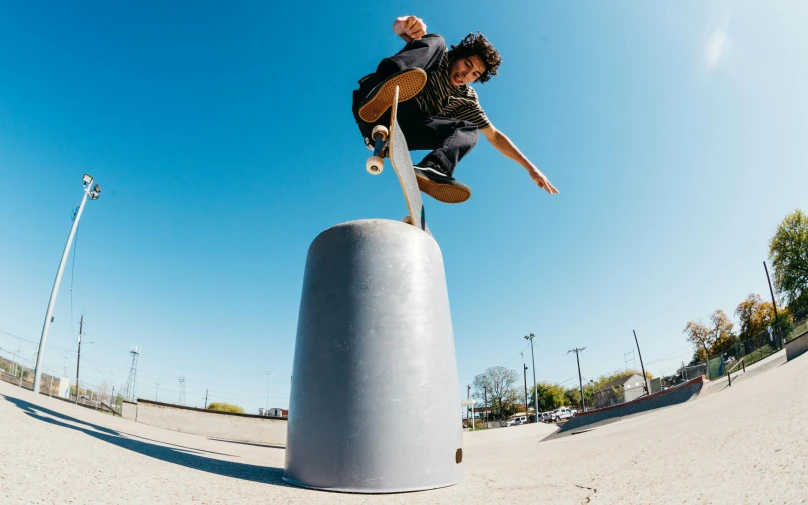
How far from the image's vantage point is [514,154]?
3799 mm

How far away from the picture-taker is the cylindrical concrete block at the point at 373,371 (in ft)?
6.30

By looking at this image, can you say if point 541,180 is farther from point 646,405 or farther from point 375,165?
point 646,405

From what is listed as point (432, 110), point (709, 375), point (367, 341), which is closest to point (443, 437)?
point (367, 341)

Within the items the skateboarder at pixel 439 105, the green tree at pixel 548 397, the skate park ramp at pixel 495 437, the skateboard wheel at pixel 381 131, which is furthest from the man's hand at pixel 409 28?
Result: the green tree at pixel 548 397

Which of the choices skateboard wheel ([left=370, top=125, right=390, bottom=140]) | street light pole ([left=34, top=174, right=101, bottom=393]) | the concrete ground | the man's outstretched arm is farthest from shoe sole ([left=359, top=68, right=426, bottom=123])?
street light pole ([left=34, top=174, right=101, bottom=393])

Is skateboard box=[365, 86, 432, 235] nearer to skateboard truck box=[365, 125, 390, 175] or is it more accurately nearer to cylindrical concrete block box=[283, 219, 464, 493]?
skateboard truck box=[365, 125, 390, 175]

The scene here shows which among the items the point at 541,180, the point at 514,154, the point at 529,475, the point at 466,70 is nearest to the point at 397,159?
the point at 466,70

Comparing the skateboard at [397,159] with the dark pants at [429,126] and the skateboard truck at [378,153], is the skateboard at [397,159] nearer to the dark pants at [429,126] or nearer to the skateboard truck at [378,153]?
the skateboard truck at [378,153]

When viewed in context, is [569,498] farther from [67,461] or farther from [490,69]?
[490,69]

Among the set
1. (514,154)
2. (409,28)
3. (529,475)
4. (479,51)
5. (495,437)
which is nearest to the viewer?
(529,475)

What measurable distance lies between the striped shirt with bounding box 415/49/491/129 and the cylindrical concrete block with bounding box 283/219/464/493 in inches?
59.5

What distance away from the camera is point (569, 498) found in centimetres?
148

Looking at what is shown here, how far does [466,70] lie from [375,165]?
4.16 ft

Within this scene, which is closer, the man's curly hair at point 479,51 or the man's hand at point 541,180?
the man's curly hair at point 479,51
